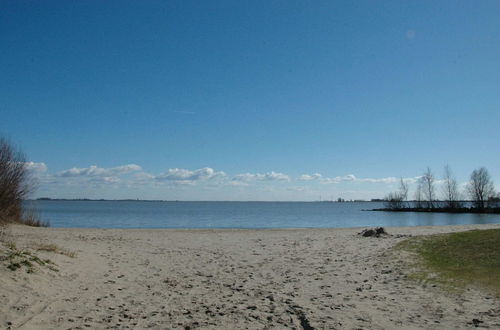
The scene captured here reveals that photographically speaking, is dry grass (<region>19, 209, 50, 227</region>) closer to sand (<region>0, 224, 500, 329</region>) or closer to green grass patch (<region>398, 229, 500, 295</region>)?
sand (<region>0, 224, 500, 329</region>)

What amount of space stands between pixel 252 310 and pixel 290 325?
1.20m

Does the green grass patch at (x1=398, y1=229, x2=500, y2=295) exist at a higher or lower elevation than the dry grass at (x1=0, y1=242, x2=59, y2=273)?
lower

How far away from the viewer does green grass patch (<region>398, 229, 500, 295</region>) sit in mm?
10279

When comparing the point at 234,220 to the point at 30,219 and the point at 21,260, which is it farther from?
the point at 21,260

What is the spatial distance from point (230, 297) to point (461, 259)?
8559 millimetres

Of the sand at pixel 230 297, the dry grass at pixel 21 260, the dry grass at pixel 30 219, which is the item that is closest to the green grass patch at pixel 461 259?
the sand at pixel 230 297

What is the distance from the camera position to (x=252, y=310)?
26.7ft

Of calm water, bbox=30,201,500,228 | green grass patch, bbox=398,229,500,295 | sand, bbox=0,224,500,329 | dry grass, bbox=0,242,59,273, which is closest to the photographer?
sand, bbox=0,224,500,329

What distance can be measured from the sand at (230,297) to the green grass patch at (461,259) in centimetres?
79

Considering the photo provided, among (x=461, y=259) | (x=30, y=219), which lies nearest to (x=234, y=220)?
(x=30, y=219)

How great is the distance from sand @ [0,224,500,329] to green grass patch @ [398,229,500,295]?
79cm

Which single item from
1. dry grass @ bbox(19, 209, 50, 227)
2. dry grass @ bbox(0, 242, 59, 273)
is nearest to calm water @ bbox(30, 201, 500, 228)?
dry grass @ bbox(19, 209, 50, 227)

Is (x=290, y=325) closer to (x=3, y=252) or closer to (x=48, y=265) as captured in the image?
(x=48, y=265)

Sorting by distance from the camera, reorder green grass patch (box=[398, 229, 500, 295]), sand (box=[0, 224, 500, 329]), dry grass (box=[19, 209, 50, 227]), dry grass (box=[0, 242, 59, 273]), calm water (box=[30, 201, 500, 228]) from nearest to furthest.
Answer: sand (box=[0, 224, 500, 329])
dry grass (box=[0, 242, 59, 273])
green grass patch (box=[398, 229, 500, 295])
dry grass (box=[19, 209, 50, 227])
calm water (box=[30, 201, 500, 228])
